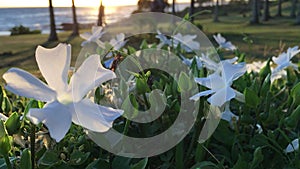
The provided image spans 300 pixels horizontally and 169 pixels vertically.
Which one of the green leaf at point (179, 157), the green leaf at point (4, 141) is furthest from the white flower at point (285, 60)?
the green leaf at point (4, 141)

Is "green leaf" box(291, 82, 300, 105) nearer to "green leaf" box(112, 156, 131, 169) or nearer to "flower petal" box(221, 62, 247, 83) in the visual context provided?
"flower petal" box(221, 62, 247, 83)

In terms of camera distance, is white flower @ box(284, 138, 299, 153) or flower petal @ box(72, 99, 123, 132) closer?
flower petal @ box(72, 99, 123, 132)

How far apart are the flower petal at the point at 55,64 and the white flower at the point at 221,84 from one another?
8.5 inches

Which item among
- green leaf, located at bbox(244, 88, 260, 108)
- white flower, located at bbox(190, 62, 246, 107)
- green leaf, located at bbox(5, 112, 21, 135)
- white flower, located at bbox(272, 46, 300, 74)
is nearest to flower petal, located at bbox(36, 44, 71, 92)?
green leaf, located at bbox(5, 112, 21, 135)

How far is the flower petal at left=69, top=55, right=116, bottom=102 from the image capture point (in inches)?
20.1

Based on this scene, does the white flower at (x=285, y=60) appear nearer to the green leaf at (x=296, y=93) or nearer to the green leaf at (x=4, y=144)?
the green leaf at (x=296, y=93)

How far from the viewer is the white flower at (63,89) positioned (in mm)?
484

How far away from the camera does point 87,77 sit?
52cm

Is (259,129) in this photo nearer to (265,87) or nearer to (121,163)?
(265,87)

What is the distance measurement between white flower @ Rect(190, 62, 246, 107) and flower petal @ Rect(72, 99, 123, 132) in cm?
19

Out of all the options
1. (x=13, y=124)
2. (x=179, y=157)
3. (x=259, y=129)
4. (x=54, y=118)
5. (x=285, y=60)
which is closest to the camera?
(x=54, y=118)

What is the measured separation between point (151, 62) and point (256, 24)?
49.4 ft

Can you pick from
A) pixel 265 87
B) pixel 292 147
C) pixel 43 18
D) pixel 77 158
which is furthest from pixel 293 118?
pixel 43 18

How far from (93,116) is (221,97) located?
9.6 inches
